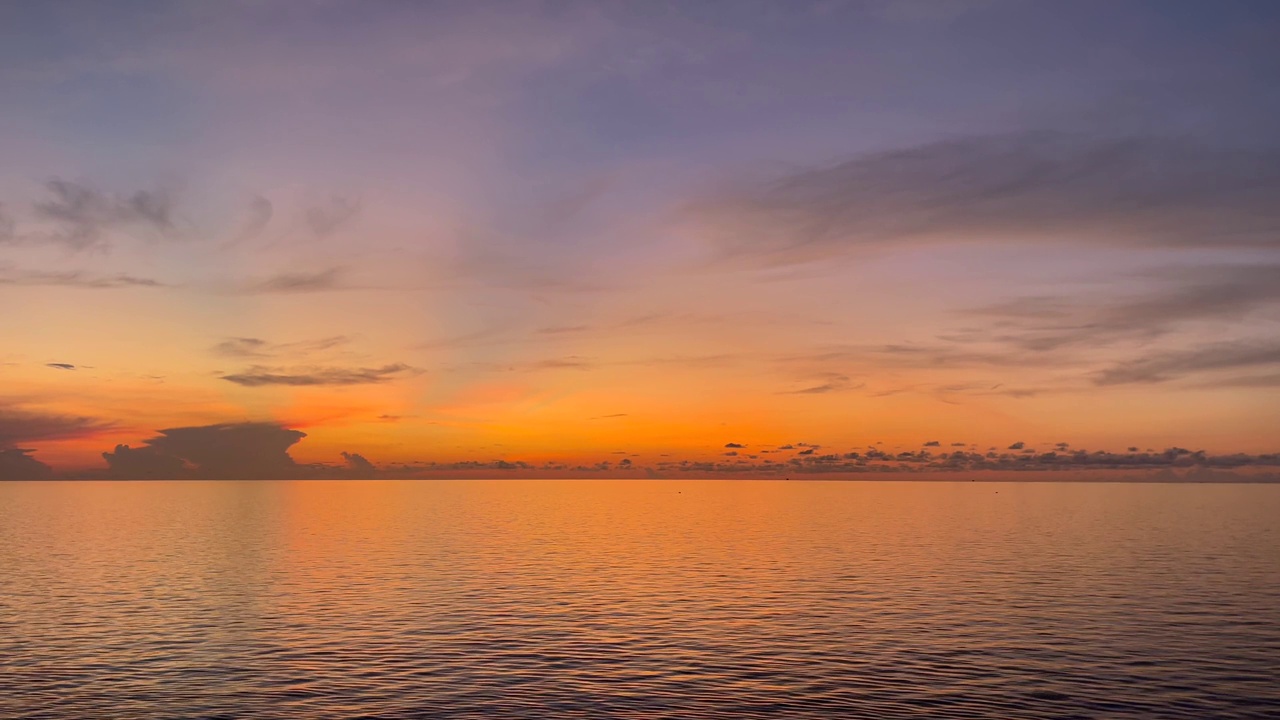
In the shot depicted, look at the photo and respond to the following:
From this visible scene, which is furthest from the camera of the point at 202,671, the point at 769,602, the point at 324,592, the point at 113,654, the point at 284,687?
the point at 324,592

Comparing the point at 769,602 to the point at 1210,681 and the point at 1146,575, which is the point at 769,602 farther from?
the point at 1146,575

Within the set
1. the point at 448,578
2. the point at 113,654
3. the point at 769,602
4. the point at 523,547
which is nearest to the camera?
the point at 113,654

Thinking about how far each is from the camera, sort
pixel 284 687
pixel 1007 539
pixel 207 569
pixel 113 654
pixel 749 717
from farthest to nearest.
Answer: pixel 1007 539 → pixel 207 569 → pixel 113 654 → pixel 284 687 → pixel 749 717

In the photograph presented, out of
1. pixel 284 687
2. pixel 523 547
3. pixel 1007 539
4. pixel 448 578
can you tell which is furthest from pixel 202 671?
pixel 1007 539

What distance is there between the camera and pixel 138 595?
85.2m

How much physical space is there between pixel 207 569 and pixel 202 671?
59.2m

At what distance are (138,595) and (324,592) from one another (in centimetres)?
1584

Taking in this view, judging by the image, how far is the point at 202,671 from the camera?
54688 mm

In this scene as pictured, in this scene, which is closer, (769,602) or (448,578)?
(769,602)

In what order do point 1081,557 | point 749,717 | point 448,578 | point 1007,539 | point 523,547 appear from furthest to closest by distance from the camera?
point 1007,539
point 523,547
point 1081,557
point 448,578
point 749,717

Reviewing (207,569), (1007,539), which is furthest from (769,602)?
(1007,539)

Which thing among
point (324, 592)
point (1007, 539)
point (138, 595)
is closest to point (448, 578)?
point (324, 592)

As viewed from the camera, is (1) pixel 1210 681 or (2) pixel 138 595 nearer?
(1) pixel 1210 681

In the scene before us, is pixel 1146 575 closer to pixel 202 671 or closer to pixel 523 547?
pixel 523 547
